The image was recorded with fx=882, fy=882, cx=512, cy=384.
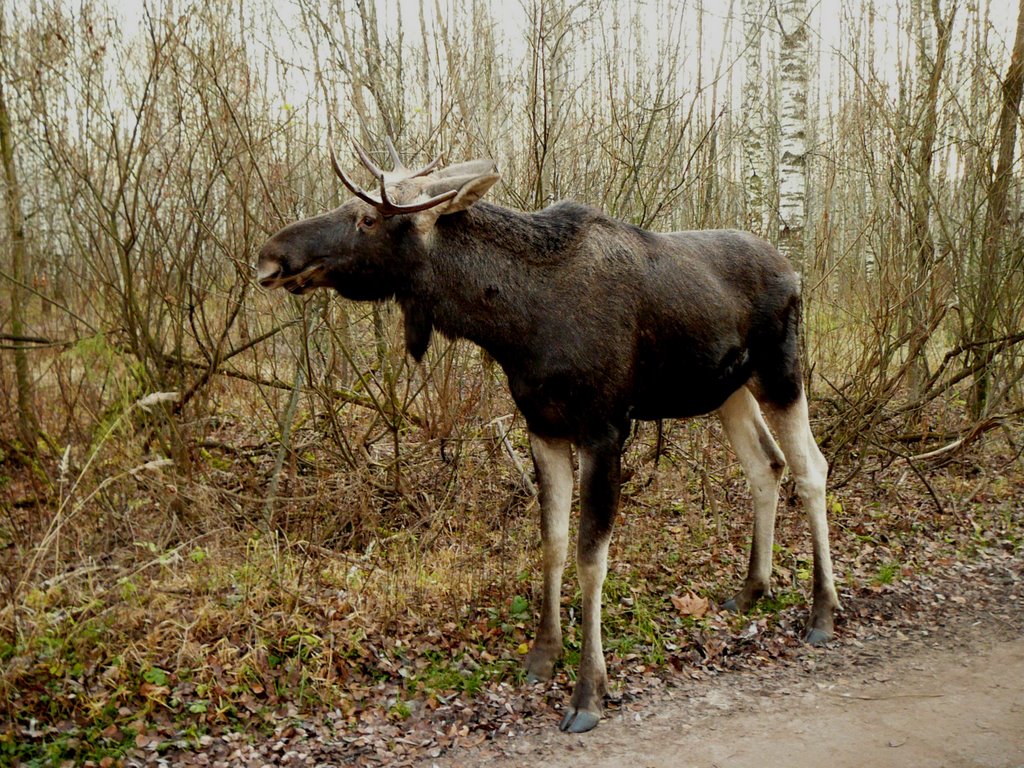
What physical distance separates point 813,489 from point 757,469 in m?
0.42

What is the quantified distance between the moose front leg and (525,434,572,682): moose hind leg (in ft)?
1.00

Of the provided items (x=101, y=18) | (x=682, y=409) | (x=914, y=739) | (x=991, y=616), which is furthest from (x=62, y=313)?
(x=991, y=616)

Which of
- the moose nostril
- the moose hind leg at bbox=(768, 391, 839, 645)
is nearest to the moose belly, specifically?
the moose hind leg at bbox=(768, 391, 839, 645)

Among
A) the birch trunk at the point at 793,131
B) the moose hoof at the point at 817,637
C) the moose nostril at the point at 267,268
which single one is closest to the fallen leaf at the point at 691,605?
the moose hoof at the point at 817,637

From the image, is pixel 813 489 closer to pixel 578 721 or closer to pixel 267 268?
pixel 578 721

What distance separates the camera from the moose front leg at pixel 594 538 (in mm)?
4965

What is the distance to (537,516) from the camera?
24.6 ft

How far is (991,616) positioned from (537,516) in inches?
135

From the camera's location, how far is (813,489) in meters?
6.23

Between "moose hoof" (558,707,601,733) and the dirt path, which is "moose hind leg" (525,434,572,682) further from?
the dirt path

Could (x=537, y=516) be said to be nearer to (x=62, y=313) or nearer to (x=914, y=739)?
(x=914, y=739)

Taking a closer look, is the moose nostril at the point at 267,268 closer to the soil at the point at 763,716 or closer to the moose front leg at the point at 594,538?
the moose front leg at the point at 594,538

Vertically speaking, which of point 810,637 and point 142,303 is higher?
point 142,303

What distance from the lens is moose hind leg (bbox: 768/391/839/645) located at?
596 centimetres
